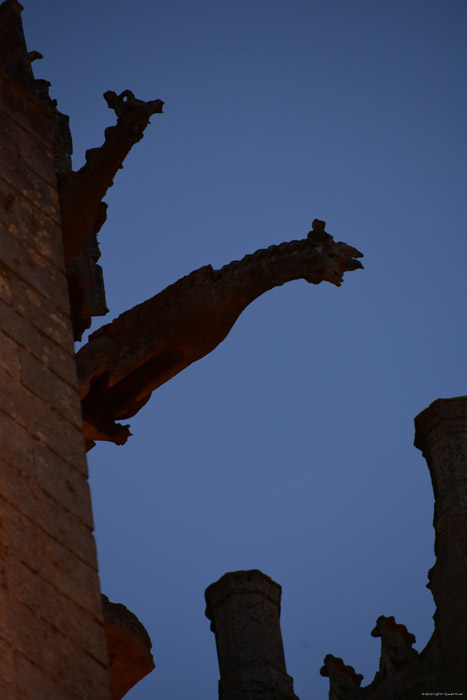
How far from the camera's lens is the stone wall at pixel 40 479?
6.05 m

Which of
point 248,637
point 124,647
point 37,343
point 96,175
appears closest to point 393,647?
point 248,637

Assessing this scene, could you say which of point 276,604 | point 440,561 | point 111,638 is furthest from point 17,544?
point 276,604

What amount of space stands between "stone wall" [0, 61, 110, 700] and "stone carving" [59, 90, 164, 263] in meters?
0.78

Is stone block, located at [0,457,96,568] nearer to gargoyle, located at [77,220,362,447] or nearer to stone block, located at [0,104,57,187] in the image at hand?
stone block, located at [0,104,57,187]

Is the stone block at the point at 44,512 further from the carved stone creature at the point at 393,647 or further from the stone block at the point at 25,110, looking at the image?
the carved stone creature at the point at 393,647

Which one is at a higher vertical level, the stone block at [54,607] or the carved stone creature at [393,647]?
the carved stone creature at [393,647]

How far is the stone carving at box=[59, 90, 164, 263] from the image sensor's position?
8992mm

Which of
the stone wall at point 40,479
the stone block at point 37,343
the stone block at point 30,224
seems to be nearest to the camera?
the stone wall at point 40,479

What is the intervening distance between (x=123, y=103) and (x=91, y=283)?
1193 millimetres

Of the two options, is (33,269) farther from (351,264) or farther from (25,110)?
(351,264)

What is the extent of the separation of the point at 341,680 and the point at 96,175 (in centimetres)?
451

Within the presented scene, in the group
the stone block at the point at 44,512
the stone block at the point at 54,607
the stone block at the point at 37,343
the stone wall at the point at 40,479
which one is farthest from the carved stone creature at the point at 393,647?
the stone block at the point at 54,607

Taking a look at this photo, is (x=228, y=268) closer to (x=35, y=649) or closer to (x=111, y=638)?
(x=111, y=638)

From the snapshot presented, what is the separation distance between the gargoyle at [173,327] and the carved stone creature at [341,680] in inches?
118
